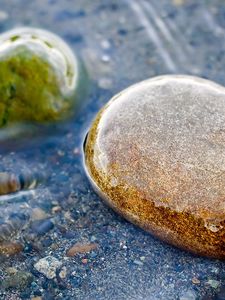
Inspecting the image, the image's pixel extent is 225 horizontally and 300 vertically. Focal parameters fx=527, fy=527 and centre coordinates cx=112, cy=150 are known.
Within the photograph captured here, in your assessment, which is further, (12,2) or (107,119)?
(12,2)

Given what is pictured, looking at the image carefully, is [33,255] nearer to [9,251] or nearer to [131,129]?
[9,251]

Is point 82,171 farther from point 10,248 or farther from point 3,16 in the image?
point 3,16

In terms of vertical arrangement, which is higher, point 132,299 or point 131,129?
point 131,129

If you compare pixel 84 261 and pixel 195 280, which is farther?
pixel 84 261

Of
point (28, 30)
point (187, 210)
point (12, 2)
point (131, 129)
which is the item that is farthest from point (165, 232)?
point (12, 2)

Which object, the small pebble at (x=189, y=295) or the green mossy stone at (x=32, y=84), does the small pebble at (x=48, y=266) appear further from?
the green mossy stone at (x=32, y=84)

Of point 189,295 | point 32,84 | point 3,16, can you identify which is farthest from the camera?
point 3,16

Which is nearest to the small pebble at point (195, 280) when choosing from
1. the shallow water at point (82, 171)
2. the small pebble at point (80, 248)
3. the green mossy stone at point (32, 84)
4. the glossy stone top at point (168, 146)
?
the shallow water at point (82, 171)

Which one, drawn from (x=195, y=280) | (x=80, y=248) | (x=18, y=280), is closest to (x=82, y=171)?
(x=80, y=248)
